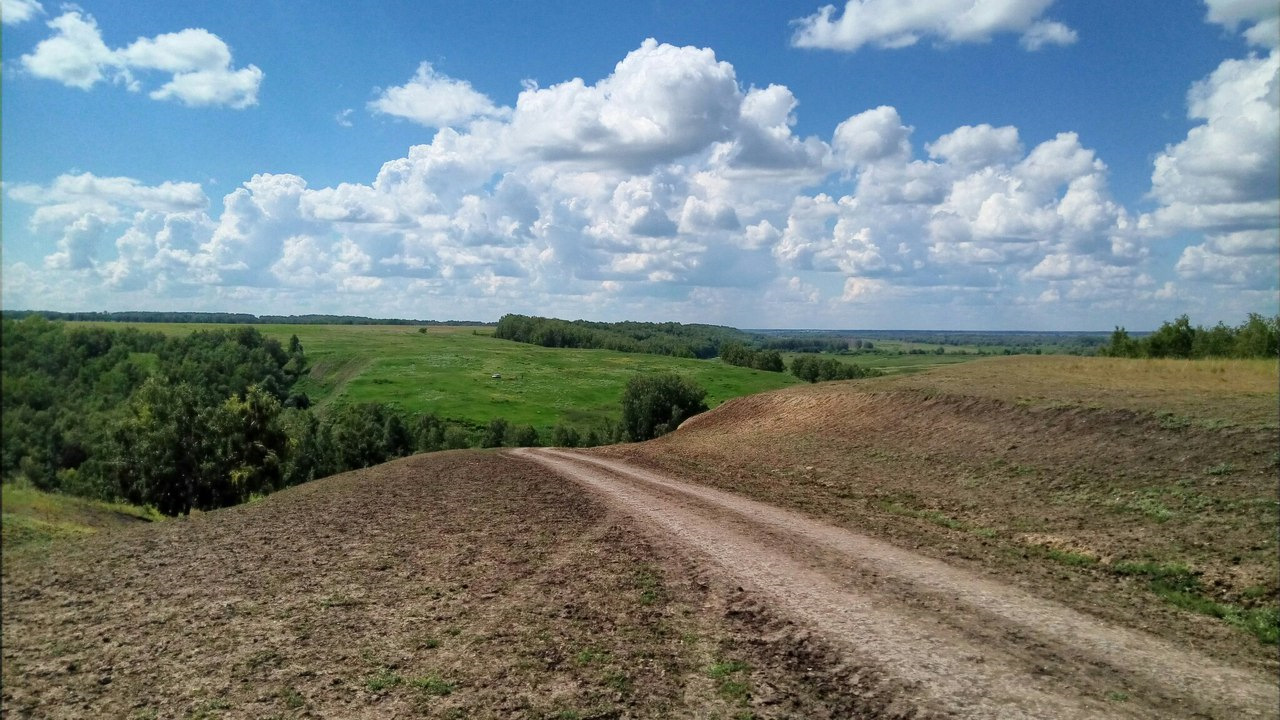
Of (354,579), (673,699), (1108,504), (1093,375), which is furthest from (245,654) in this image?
(1093,375)

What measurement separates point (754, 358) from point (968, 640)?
131934 millimetres

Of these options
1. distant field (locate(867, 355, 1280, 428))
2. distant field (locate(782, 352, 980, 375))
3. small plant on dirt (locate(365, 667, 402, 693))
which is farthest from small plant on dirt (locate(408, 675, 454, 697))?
distant field (locate(782, 352, 980, 375))

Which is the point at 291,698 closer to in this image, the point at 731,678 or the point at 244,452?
the point at 731,678

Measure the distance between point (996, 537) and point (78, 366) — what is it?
15653mm

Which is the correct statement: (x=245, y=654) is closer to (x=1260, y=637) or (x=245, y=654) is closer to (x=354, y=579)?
(x=354, y=579)

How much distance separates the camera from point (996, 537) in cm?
1483

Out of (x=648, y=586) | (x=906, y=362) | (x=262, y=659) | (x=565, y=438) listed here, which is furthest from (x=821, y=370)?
(x=262, y=659)

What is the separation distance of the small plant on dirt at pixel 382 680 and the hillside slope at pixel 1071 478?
31.2 ft

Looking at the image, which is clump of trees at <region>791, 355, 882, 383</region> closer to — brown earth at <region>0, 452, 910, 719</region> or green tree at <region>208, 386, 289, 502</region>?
green tree at <region>208, 386, 289, 502</region>

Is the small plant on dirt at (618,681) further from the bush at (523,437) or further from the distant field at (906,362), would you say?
the distant field at (906,362)

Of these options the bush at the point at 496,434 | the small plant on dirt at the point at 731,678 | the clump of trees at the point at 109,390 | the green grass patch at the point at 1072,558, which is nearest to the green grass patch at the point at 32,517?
the clump of trees at the point at 109,390

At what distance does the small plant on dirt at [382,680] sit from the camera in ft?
24.4

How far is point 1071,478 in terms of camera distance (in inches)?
686

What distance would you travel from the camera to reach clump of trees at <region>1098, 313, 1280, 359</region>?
49781 millimetres
